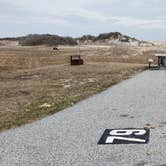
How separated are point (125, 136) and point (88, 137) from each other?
0.68 metres

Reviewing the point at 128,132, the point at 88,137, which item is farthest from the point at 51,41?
the point at 88,137

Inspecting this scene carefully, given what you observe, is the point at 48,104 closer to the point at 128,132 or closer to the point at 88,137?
the point at 128,132

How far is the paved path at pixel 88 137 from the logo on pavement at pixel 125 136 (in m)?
0.14

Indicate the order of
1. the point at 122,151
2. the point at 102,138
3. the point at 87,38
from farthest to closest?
the point at 87,38 → the point at 102,138 → the point at 122,151

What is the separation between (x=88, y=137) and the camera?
8.92 metres

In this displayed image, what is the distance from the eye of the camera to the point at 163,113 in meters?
11.5

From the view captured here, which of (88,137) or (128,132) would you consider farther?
(128,132)

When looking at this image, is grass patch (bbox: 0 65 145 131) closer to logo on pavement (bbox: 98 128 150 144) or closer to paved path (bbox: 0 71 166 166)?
paved path (bbox: 0 71 166 166)

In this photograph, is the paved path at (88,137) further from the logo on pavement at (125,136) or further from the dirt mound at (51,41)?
the dirt mound at (51,41)

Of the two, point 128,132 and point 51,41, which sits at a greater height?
point 128,132

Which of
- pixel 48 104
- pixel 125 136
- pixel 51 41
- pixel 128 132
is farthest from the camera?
pixel 51 41

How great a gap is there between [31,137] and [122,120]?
8.00ft

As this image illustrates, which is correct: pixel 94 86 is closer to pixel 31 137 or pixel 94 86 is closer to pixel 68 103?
pixel 68 103

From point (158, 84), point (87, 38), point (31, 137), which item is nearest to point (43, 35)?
point (87, 38)
